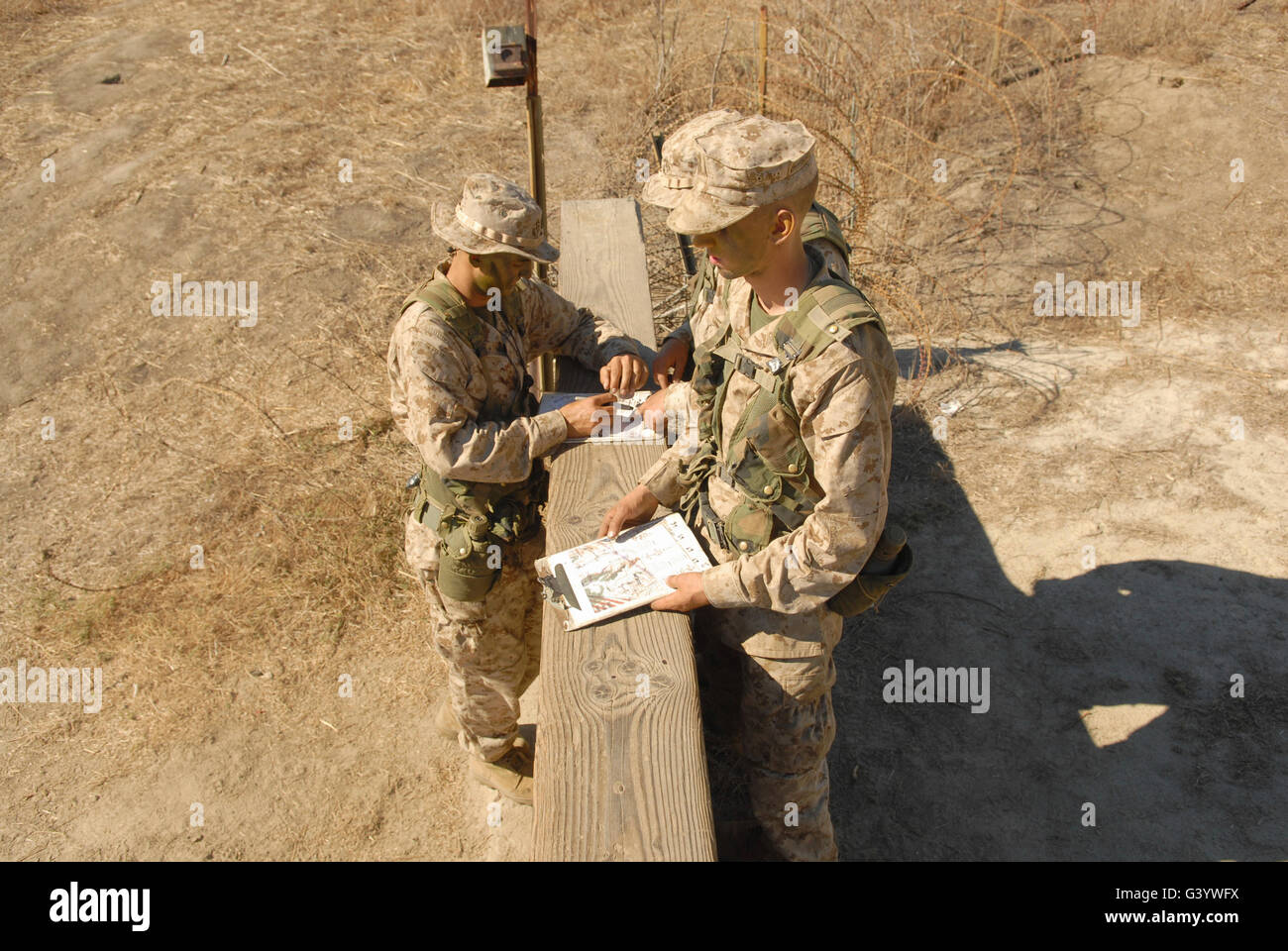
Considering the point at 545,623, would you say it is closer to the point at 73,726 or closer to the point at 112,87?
the point at 73,726

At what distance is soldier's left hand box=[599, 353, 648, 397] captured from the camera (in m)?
3.39

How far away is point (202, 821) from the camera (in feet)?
12.7

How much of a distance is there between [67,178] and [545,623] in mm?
7554

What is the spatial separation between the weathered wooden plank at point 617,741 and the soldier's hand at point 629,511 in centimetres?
8

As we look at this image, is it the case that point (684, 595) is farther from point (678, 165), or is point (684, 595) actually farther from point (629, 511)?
point (678, 165)

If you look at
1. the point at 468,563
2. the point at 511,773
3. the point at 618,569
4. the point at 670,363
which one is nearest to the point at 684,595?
the point at 618,569

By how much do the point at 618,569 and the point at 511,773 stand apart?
1.55m

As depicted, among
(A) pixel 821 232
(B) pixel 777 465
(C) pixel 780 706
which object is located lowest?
(C) pixel 780 706

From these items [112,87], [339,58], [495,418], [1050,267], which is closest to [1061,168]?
[1050,267]

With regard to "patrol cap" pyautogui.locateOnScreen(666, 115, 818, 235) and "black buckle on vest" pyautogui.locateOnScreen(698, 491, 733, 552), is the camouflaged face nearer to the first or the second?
"black buckle on vest" pyautogui.locateOnScreen(698, 491, 733, 552)

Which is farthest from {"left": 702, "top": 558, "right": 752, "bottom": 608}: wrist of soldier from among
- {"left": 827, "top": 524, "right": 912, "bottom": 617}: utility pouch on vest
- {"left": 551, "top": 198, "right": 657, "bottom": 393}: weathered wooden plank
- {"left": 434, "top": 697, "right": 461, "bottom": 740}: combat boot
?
{"left": 434, "top": 697, "right": 461, "bottom": 740}: combat boot

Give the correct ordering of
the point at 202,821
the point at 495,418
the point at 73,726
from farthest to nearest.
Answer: the point at 73,726, the point at 202,821, the point at 495,418

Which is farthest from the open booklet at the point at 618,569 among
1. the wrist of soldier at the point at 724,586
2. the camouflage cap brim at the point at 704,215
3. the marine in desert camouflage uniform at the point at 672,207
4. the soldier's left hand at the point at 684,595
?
the camouflage cap brim at the point at 704,215

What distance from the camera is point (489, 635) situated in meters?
3.44
